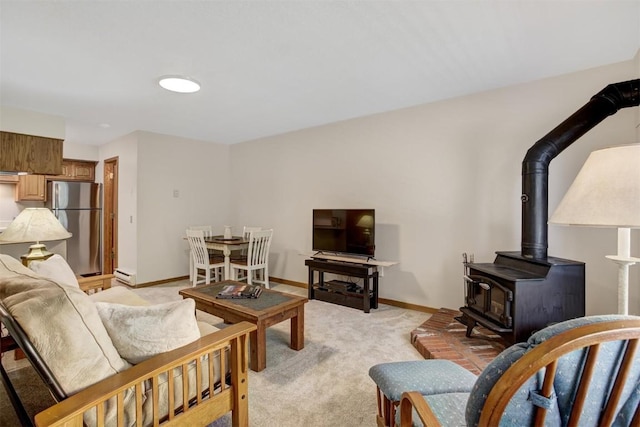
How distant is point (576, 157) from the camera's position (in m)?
2.68

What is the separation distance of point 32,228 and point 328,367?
2.86m

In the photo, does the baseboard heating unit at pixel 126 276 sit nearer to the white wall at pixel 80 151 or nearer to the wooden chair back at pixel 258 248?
the wooden chair back at pixel 258 248

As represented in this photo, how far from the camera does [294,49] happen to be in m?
2.31

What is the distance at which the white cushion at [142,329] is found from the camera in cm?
133

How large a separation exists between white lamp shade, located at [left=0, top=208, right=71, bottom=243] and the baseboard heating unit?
1.95 metres

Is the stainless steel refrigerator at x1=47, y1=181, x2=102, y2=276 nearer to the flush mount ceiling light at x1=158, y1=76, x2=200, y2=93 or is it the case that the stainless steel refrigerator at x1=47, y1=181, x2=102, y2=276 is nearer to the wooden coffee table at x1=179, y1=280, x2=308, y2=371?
the flush mount ceiling light at x1=158, y1=76, x2=200, y2=93

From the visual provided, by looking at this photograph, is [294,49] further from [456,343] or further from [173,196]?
[173,196]

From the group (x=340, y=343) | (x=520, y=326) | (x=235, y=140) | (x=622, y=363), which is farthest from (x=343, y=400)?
(x=235, y=140)

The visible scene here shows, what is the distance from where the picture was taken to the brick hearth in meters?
2.23

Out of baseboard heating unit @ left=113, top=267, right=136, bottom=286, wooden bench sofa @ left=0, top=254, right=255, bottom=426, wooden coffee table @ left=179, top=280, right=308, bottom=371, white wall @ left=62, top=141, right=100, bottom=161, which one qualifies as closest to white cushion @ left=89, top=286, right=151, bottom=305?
wooden coffee table @ left=179, top=280, right=308, bottom=371

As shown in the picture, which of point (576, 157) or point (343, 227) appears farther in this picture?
point (343, 227)

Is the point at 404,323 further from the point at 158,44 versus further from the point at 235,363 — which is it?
the point at 158,44

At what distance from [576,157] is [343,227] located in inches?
95.6

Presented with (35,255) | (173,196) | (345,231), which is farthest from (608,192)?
(173,196)
